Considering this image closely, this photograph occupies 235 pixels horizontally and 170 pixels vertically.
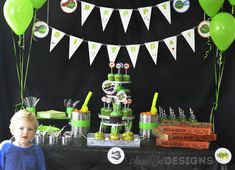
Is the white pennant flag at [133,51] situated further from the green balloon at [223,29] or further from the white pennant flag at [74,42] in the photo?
the green balloon at [223,29]

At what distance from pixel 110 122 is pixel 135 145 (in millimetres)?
264

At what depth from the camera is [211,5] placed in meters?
2.99

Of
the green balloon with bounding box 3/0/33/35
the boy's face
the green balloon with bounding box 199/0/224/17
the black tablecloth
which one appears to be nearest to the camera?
the boy's face

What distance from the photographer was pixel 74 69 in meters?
3.35

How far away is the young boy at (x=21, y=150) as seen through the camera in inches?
91.0

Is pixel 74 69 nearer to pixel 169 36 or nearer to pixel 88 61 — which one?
pixel 88 61

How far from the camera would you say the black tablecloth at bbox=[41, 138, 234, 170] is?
254 cm

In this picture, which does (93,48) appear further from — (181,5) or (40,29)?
(181,5)

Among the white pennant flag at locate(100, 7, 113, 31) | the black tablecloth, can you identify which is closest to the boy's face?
the black tablecloth

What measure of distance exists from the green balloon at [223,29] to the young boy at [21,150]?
149cm

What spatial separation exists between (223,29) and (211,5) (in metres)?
0.23

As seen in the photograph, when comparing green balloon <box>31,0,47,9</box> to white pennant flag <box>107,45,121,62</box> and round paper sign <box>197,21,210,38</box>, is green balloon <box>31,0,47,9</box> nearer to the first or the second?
white pennant flag <box>107,45,121,62</box>

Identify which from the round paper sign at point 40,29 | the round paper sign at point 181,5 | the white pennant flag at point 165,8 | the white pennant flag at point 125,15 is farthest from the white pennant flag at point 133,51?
the round paper sign at point 40,29

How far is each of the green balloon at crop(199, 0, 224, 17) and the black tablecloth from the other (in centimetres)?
112
